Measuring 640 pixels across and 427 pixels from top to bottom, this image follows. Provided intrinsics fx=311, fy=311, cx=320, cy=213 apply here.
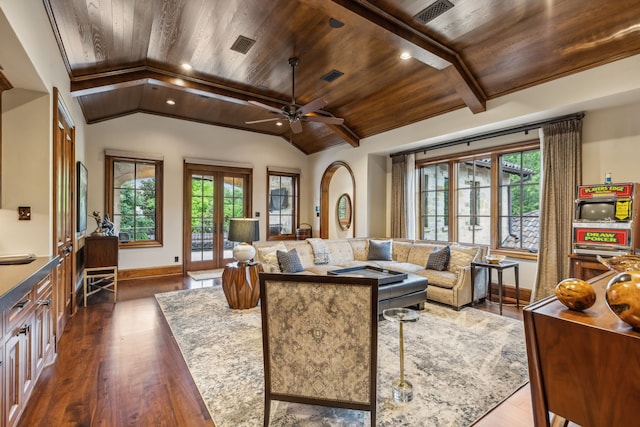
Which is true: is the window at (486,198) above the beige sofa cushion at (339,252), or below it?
above

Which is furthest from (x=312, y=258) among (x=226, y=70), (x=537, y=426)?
(x=537, y=426)

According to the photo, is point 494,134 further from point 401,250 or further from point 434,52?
point 401,250

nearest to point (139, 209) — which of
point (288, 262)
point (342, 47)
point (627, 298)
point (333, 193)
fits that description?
point (288, 262)

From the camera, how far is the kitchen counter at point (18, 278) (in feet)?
4.93

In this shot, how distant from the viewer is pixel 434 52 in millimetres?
3529

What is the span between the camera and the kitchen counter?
150 cm

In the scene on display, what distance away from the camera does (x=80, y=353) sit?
113 inches

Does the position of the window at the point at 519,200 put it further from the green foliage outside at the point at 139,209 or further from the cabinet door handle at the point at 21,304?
the green foliage outside at the point at 139,209

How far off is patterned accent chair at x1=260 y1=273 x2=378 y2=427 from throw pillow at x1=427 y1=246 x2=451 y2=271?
3.22 m

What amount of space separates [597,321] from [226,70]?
4.73m

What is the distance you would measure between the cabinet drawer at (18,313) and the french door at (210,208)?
4.68 m

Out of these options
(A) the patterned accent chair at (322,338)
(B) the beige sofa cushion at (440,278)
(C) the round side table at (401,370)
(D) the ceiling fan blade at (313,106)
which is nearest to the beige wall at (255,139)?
(B) the beige sofa cushion at (440,278)

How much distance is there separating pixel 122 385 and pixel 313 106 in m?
3.34

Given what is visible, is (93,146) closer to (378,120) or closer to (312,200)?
(312,200)
